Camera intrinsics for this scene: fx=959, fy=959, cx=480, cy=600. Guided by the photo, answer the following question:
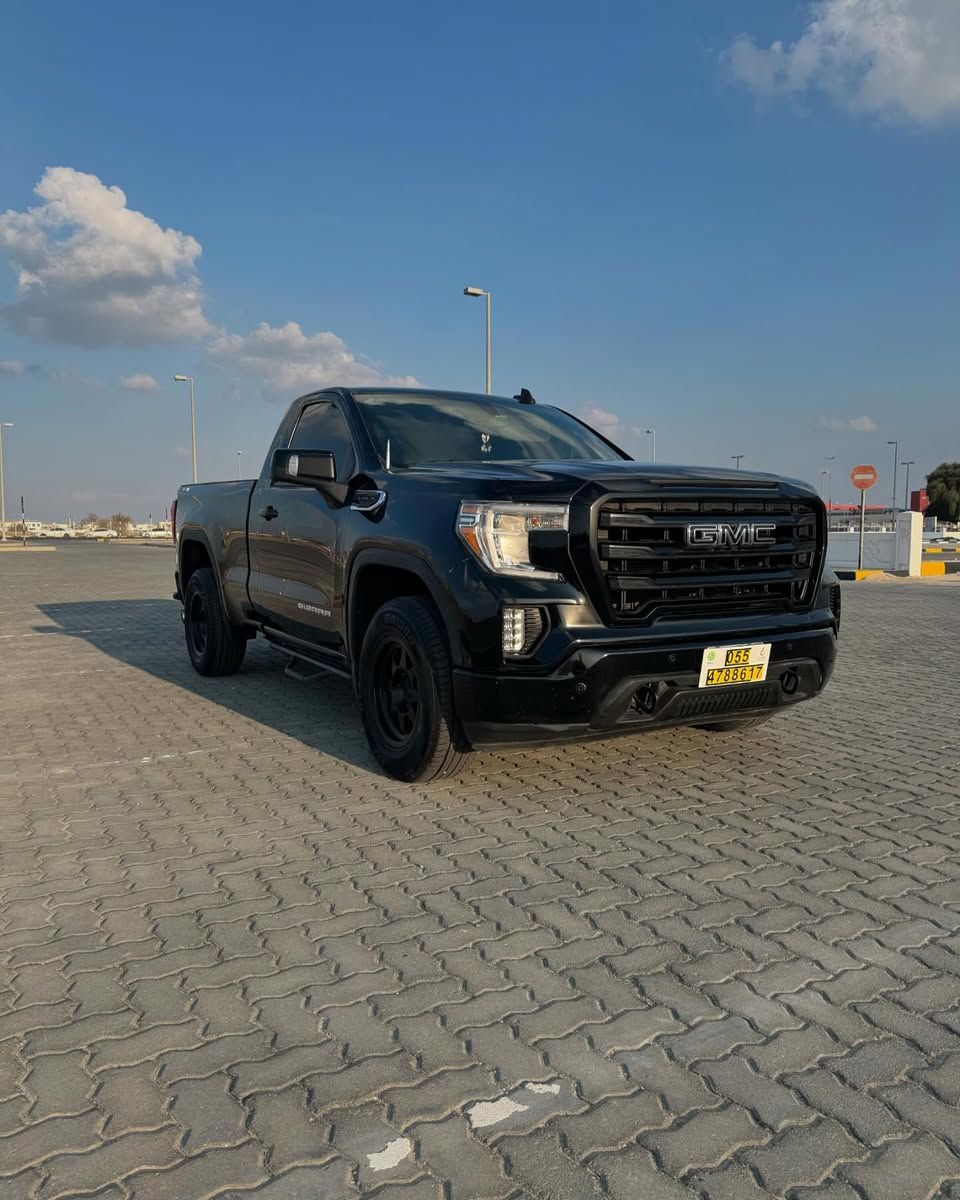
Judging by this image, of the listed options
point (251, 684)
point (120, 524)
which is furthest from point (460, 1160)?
point (120, 524)

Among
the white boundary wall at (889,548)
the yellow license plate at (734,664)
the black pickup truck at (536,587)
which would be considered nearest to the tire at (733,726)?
the black pickup truck at (536,587)

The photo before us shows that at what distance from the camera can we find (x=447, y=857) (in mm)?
3725

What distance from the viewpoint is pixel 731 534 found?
4352 millimetres

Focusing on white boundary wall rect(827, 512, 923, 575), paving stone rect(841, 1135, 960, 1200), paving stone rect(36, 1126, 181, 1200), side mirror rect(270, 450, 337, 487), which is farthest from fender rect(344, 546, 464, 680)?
white boundary wall rect(827, 512, 923, 575)

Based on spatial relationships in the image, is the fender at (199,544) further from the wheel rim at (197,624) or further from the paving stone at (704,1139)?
the paving stone at (704,1139)

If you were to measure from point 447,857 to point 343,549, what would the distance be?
1.98m

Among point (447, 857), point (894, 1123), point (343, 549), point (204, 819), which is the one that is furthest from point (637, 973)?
point (343, 549)

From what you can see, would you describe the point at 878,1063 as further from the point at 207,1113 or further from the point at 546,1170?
the point at 207,1113

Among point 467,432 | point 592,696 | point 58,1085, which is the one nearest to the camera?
point 58,1085

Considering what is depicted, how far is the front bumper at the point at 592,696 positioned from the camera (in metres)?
3.94

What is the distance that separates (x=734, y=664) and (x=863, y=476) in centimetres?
2099

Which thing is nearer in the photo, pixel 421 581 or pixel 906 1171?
pixel 906 1171

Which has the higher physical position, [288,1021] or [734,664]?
[734,664]

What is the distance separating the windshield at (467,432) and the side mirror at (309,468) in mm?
349
